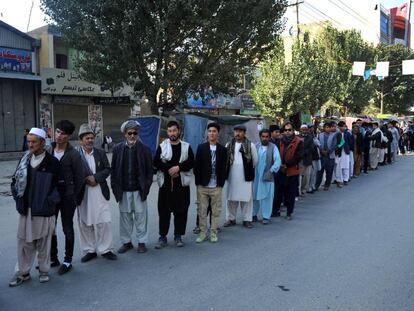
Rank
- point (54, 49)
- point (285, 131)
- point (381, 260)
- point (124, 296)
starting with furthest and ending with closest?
1. point (54, 49)
2. point (285, 131)
3. point (381, 260)
4. point (124, 296)

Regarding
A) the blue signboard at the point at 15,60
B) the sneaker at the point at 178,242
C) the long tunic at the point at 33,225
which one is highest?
the blue signboard at the point at 15,60

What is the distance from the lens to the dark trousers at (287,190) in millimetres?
7887

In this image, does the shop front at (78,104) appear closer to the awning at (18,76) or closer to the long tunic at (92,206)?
the awning at (18,76)

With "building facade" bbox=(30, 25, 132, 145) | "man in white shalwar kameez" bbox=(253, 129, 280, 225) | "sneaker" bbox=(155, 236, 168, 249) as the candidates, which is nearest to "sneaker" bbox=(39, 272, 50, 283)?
"sneaker" bbox=(155, 236, 168, 249)

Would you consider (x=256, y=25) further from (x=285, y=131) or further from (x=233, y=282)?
(x=233, y=282)

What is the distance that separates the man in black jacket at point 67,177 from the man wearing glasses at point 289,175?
3933 mm

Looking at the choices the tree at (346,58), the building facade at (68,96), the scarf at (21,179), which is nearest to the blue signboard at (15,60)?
the building facade at (68,96)

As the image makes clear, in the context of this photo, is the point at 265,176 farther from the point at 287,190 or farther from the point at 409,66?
the point at 409,66

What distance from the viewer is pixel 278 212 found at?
8.09 m

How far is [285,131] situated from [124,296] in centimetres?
500

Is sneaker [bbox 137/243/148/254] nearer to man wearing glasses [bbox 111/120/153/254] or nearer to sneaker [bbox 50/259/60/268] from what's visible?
man wearing glasses [bbox 111/120/153/254]

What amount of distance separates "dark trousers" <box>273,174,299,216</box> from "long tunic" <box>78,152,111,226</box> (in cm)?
365

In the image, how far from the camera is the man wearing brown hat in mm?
5167

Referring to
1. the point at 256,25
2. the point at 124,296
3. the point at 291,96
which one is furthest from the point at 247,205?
the point at 291,96
